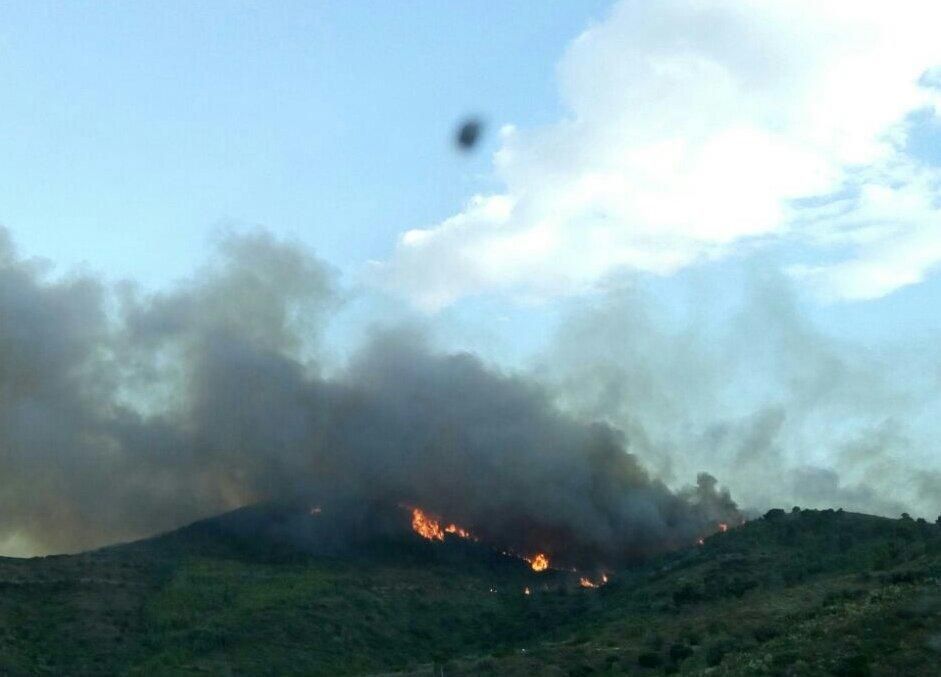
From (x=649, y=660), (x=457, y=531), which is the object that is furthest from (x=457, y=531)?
(x=649, y=660)

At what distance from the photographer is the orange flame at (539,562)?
503ft

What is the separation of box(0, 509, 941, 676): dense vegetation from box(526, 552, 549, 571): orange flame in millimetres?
4504

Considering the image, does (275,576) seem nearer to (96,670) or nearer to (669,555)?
(96,670)

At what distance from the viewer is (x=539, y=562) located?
15562 centimetres

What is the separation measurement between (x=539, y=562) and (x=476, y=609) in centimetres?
3801

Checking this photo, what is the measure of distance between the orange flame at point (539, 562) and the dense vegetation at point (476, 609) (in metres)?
4.50

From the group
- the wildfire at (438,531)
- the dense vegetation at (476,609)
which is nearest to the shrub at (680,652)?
the dense vegetation at (476,609)

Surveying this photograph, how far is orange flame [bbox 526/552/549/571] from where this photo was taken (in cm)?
15338

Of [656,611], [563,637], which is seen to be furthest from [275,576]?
[656,611]

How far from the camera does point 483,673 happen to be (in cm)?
6556

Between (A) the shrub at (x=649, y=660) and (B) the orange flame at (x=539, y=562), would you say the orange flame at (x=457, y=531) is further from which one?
(A) the shrub at (x=649, y=660)

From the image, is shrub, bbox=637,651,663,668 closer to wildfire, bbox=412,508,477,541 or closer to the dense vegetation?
the dense vegetation

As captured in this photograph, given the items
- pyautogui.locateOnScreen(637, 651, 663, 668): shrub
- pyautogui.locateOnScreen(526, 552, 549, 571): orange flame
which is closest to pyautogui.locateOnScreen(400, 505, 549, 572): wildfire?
pyautogui.locateOnScreen(526, 552, 549, 571): orange flame

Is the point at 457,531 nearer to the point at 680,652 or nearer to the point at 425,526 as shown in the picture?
the point at 425,526
